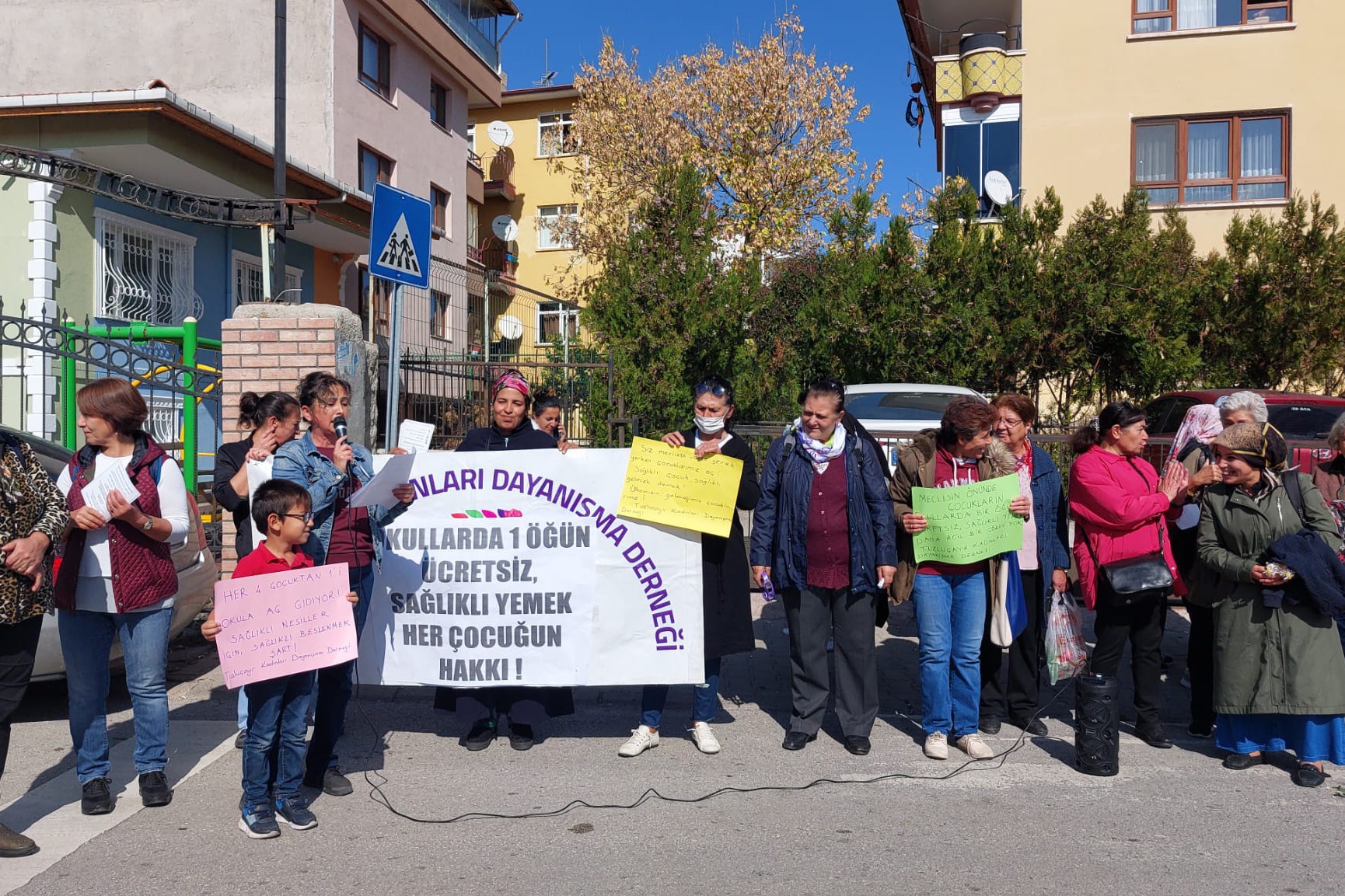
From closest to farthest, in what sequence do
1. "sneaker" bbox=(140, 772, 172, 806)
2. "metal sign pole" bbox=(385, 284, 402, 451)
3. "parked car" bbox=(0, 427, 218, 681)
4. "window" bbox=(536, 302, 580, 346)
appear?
"sneaker" bbox=(140, 772, 172, 806), "parked car" bbox=(0, 427, 218, 681), "metal sign pole" bbox=(385, 284, 402, 451), "window" bbox=(536, 302, 580, 346)

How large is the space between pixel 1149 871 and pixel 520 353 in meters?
11.3

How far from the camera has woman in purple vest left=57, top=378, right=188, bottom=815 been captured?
446cm

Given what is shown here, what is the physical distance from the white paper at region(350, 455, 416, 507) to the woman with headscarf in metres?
→ 3.99

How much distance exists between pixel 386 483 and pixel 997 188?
597 inches

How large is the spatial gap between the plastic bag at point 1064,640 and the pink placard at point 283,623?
356 centimetres

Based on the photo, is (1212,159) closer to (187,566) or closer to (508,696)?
(508,696)

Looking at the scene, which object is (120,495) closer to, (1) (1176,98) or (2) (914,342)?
(2) (914,342)

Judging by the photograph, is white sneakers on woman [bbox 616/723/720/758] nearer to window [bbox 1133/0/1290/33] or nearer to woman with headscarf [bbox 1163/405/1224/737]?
woman with headscarf [bbox 1163/405/1224/737]

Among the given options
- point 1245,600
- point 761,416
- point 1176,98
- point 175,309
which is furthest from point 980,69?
point 1245,600

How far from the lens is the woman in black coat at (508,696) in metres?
5.56

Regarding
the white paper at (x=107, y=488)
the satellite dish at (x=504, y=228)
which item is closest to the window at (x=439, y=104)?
the satellite dish at (x=504, y=228)

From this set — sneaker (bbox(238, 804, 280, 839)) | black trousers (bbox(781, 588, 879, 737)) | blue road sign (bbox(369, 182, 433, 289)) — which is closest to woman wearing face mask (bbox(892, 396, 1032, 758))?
black trousers (bbox(781, 588, 879, 737))

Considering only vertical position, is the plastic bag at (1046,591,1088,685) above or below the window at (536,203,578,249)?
below

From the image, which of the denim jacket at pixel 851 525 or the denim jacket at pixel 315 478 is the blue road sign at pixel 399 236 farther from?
the denim jacket at pixel 851 525
